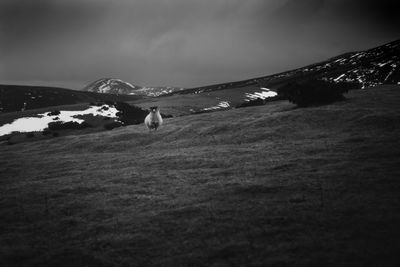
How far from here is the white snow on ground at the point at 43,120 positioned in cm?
Answer: 6681

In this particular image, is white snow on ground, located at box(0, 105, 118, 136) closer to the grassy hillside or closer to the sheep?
the sheep

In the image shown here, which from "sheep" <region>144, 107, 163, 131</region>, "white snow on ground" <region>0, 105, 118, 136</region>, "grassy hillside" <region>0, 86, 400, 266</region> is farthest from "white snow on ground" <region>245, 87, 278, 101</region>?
"grassy hillside" <region>0, 86, 400, 266</region>

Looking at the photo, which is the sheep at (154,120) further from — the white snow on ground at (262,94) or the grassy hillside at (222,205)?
the white snow on ground at (262,94)

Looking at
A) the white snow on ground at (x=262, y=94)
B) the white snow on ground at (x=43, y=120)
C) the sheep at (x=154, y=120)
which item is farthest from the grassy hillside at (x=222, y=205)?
the white snow on ground at (x=262, y=94)

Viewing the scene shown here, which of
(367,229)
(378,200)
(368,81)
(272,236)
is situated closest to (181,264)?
(272,236)

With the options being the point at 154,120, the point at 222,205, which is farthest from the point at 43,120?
the point at 222,205

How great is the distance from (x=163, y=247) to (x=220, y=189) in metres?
5.59

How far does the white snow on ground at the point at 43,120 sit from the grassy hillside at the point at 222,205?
40955 millimetres

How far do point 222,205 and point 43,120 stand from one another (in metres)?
63.2

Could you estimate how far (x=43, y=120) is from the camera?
231 feet

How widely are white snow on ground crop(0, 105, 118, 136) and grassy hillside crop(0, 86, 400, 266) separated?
41.0 meters

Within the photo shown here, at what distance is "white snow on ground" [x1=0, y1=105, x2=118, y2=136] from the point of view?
66.8 m

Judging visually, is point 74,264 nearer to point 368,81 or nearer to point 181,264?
point 181,264

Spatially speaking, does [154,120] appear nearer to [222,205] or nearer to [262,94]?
[222,205]
